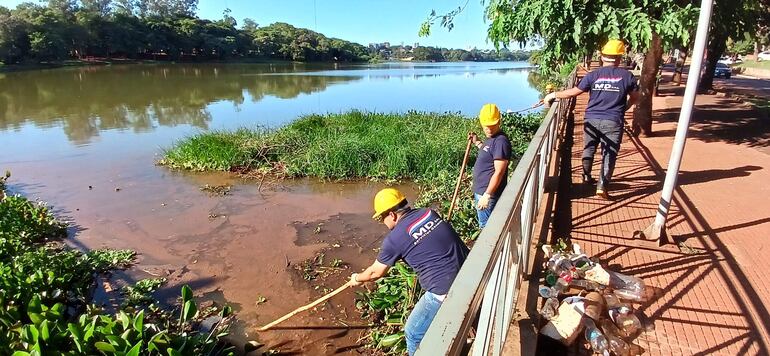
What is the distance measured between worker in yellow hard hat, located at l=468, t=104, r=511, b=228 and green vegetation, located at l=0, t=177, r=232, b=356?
8.91 ft

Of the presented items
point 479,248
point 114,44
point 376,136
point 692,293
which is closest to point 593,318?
point 692,293

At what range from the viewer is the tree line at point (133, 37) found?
4753 centimetres

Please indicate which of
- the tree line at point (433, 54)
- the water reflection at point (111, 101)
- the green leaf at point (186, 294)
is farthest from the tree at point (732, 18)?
the tree line at point (433, 54)

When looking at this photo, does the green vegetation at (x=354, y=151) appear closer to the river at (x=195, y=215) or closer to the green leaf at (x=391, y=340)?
the river at (x=195, y=215)

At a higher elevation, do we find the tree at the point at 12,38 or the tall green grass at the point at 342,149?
the tree at the point at 12,38

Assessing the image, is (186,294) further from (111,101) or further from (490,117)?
(111,101)

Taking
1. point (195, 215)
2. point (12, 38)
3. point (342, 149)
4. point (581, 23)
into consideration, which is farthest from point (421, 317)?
point (12, 38)

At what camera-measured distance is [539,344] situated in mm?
2809

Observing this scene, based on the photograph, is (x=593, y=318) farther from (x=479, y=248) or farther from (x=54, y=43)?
(x=54, y=43)

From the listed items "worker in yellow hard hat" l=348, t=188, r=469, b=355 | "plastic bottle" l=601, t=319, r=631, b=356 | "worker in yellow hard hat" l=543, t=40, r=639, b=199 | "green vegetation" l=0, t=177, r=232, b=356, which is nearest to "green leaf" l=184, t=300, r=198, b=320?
"green vegetation" l=0, t=177, r=232, b=356

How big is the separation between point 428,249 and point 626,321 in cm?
131

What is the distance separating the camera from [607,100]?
17.0 feet

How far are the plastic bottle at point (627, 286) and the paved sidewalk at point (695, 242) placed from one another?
0.09 metres

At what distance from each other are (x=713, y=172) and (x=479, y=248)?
21.1 feet
